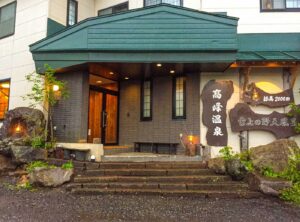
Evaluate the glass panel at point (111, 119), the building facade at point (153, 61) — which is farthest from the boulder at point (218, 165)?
the glass panel at point (111, 119)

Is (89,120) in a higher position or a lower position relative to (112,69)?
lower

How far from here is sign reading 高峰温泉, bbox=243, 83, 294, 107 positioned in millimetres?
8672

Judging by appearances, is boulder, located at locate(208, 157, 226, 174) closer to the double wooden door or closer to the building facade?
the building facade

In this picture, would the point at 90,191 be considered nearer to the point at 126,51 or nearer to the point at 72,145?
the point at 72,145

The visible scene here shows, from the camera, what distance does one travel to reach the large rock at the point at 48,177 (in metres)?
6.51

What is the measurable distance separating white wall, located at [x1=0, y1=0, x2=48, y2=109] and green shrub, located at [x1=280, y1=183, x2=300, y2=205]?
912cm

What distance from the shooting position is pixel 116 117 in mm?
10656

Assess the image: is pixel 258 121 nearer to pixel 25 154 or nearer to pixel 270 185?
pixel 270 185

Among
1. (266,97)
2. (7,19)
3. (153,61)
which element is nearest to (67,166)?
(153,61)

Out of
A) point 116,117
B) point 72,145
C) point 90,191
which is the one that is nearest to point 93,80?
point 116,117

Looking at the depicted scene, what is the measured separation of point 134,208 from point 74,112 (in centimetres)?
481

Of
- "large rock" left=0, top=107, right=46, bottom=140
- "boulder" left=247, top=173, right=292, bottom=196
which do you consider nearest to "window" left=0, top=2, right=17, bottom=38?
"large rock" left=0, top=107, right=46, bottom=140

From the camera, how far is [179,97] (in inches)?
371

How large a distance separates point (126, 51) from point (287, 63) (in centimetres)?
519
